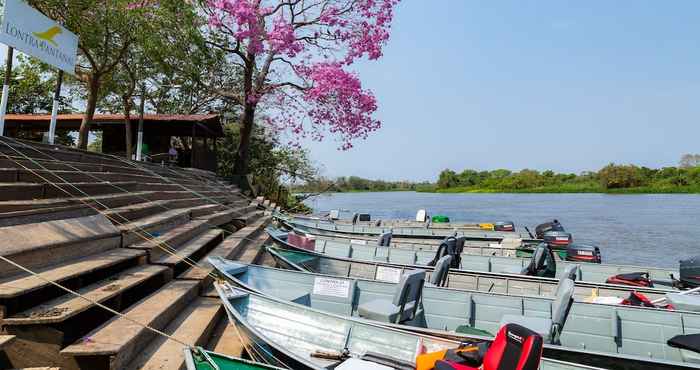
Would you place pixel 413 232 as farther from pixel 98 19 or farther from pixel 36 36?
pixel 36 36

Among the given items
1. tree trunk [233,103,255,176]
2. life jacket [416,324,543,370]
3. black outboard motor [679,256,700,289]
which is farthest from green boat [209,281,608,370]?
tree trunk [233,103,255,176]

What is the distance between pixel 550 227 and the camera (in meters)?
15.0

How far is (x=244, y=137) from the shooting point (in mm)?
19984

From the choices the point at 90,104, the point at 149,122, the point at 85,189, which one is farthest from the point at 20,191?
the point at 149,122

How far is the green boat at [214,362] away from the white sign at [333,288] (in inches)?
115

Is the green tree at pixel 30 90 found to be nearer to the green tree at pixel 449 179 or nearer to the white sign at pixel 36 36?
the white sign at pixel 36 36

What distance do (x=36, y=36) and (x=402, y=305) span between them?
7623 mm

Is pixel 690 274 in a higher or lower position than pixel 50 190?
lower

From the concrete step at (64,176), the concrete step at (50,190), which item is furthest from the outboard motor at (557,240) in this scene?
the concrete step at (50,190)

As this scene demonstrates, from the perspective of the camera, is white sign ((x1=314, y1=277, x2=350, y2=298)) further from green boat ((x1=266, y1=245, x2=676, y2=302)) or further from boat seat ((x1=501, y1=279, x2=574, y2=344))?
boat seat ((x1=501, y1=279, x2=574, y2=344))

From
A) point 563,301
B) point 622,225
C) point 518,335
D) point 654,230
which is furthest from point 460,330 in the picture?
point 622,225

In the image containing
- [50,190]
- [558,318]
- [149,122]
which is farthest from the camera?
[149,122]

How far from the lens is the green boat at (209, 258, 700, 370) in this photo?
4844mm

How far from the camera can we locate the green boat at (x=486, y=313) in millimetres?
4844
